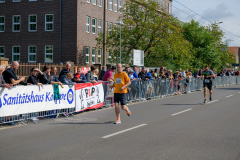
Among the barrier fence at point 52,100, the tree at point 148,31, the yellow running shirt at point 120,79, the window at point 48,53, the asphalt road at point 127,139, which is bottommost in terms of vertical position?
the asphalt road at point 127,139

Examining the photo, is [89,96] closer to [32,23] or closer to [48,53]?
[48,53]

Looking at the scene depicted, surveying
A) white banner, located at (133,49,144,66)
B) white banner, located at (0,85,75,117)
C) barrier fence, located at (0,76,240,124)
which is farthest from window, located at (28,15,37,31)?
white banner, located at (0,85,75,117)

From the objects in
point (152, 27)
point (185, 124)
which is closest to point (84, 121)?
point (185, 124)

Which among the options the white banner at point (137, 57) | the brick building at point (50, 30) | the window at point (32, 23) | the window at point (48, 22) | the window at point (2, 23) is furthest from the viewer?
the window at point (2, 23)

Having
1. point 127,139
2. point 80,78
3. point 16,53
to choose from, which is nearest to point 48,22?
point 16,53

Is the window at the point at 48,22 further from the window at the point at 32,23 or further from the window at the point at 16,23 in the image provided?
the window at the point at 16,23

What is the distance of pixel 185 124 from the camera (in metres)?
11.5

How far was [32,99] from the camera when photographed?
40.0ft

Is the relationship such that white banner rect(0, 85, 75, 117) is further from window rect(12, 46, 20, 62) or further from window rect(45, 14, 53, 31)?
window rect(12, 46, 20, 62)

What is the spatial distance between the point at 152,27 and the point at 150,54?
3.63m

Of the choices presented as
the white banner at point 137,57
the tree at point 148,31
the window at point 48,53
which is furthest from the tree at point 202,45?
the white banner at point 137,57

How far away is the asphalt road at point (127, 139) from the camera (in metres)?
7.18

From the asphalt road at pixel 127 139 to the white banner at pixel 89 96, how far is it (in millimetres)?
1526

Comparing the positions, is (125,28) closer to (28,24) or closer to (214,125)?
(28,24)
